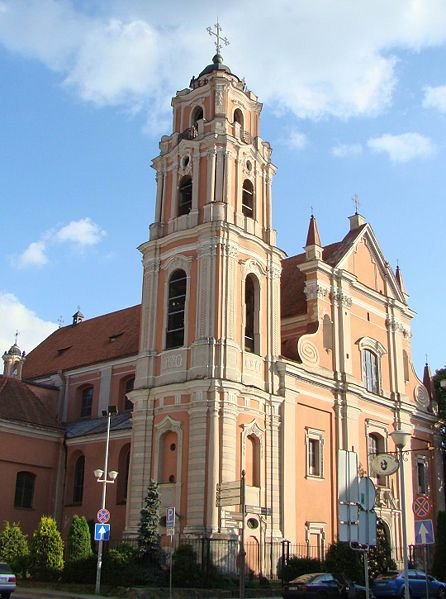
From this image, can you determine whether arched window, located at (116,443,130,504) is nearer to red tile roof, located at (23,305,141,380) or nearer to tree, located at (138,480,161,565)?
red tile roof, located at (23,305,141,380)

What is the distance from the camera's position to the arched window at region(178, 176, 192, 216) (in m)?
33.8

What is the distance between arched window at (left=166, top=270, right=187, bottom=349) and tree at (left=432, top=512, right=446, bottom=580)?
1470cm

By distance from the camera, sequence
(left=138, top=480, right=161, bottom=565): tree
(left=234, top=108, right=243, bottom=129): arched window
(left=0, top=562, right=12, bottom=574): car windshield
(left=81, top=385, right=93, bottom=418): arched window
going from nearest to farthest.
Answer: (left=0, top=562, right=12, bottom=574): car windshield → (left=138, top=480, right=161, bottom=565): tree → (left=234, top=108, right=243, bottom=129): arched window → (left=81, top=385, right=93, bottom=418): arched window

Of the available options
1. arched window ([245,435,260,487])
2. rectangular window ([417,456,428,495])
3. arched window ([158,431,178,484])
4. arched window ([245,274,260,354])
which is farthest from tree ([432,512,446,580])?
arched window ([158,431,178,484])

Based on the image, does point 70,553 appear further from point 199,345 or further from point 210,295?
point 210,295

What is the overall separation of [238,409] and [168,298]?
19.6 feet

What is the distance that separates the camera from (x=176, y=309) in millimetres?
32156

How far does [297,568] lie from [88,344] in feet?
74.0

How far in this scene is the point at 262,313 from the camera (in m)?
32.4

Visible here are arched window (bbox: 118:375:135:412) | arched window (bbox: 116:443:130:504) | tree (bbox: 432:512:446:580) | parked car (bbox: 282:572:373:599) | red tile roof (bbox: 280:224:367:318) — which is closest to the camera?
parked car (bbox: 282:572:373:599)

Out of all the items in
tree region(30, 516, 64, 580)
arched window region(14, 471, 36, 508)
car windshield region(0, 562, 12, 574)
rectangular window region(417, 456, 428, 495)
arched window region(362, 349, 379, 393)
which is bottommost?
car windshield region(0, 562, 12, 574)

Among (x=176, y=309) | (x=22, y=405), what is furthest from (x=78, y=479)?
(x=176, y=309)

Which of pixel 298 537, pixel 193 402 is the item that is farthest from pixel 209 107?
pixel 298 537

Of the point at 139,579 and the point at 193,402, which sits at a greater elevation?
the point at 193,402
